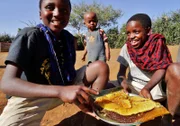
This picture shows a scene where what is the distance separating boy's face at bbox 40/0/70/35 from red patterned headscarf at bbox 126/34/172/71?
785 mm

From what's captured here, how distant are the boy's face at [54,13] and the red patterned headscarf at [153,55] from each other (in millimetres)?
785

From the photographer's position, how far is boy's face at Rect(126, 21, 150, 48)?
2.04 meters

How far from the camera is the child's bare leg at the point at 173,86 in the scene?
5.40 feet

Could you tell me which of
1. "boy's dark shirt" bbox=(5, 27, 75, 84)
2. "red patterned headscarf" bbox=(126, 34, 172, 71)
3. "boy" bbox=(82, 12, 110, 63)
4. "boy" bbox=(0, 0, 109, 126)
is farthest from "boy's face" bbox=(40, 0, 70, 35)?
"boy" bbox=(82, 12, 110, 63)

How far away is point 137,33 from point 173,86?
64cm

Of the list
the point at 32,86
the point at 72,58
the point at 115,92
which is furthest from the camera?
the point at 72,58

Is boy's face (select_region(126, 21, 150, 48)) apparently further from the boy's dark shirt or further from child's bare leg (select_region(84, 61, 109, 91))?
the boy's dark shirt

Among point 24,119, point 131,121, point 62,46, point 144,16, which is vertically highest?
point 144,16

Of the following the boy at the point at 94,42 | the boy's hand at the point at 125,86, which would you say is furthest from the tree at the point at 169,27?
the boy's hand at the point at 125,86

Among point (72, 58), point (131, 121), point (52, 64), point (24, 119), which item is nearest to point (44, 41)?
point (52, 64)

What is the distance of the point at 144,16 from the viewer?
84.2 inches

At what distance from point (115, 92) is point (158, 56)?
0.59 meters

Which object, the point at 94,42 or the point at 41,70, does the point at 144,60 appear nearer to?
the point at 41,70

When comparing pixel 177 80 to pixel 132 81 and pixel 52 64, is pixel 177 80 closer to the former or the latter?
pixel 132 81
